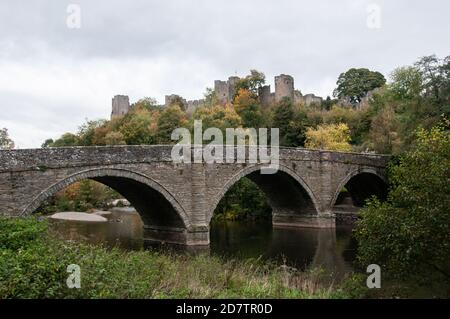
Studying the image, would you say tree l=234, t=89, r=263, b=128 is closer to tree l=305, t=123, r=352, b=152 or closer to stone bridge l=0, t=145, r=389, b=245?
tree l=305, t=123, r=352, b=152

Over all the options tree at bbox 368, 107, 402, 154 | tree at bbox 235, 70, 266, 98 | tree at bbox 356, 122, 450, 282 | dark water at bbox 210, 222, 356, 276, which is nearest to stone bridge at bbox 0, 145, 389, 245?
dark water at bbox 210, 222, 356, 276

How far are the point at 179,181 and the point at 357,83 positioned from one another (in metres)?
49.0

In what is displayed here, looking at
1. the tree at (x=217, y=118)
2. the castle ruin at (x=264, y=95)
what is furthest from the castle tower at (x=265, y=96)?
the tree at (x=217, y=118)

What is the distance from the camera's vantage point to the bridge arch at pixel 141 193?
60.2 ft

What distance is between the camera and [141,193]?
915 inches

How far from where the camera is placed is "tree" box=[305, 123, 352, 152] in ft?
133

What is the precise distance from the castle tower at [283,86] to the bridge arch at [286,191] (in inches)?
1226

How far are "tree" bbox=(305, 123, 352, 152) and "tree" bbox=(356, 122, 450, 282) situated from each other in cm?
2802

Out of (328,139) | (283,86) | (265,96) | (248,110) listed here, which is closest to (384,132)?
(328,139)

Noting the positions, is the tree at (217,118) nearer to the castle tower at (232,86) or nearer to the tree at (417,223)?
the castle tower at (232,86)

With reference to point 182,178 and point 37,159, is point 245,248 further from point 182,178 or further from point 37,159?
point 37,159

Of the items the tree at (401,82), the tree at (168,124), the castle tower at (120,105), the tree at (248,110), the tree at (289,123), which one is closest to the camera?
the tree at (401,82)

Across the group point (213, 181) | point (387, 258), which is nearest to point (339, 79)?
point (213, 181)

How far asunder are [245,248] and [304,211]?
8657 millimetres
